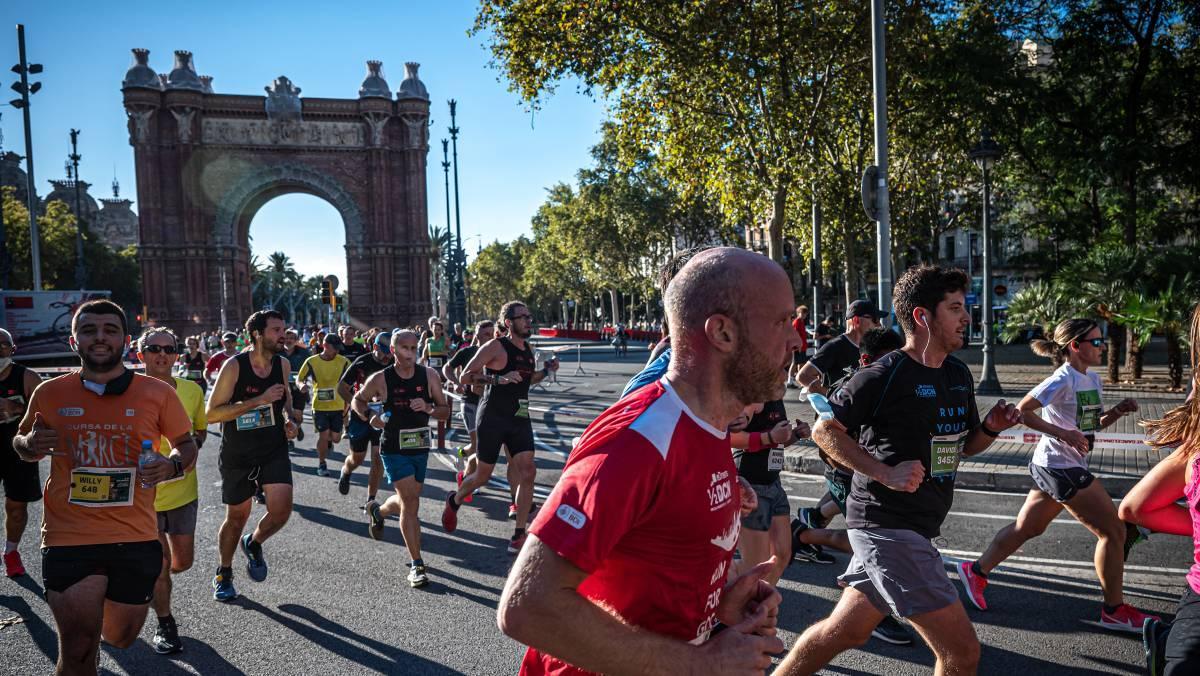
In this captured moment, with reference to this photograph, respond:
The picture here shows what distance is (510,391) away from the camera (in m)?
7.63

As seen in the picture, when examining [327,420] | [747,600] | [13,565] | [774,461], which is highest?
[747,600]

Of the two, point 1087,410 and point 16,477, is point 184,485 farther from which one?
point 1087,410

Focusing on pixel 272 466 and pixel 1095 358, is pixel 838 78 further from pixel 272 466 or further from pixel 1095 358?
pixel 272 466

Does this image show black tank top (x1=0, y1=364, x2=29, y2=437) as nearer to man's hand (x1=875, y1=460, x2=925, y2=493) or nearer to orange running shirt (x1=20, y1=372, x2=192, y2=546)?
orange running shirt (x1=20, y1=372, x2=192, y2=546)

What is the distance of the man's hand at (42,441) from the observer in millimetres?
3859

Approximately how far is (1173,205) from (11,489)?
96.3ft

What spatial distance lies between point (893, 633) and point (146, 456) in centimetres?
417

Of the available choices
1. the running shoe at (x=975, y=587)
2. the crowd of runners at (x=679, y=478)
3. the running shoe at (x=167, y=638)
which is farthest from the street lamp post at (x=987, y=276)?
the running shoe at (x=167, y=638)

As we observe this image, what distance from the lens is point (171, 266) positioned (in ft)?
155

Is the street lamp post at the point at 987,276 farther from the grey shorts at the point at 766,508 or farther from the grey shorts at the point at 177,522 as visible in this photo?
the grey shorts at the point at 177,522

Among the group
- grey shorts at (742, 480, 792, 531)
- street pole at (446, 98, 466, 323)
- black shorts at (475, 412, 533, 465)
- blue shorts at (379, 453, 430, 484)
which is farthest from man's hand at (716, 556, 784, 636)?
street pole at (446, 98, 466, 323)

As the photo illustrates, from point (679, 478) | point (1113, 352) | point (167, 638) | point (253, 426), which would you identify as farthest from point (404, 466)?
point (1113, 352)

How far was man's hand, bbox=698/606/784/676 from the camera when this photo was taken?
5.34 ft

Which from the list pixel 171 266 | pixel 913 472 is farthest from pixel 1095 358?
pixel 171 266
